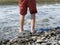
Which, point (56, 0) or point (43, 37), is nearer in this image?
point (43, 37)

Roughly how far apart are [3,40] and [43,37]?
1.15 m

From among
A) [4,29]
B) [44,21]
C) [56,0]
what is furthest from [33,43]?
[56,0]

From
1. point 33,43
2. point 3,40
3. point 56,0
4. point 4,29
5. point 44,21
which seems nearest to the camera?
point 33,43

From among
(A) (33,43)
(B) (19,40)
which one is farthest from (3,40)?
(A) (33,43)

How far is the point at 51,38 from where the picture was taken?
6.90 m

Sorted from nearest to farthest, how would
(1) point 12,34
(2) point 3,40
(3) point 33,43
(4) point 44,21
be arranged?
(3) point 33,43 → (2) point 3,40 → (1) point 12,34 → (4) point 44,21

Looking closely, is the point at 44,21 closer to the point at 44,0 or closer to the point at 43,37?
the point at 43,37

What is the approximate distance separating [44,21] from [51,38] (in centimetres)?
357

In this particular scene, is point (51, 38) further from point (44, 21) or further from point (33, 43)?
point (44, 21)

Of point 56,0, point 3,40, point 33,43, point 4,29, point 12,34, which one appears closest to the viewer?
point 33,43

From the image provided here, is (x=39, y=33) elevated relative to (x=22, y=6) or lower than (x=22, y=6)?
lower

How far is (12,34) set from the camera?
805 centimetres

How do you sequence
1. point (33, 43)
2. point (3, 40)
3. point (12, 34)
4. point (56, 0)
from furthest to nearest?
point (56, 0) < point (12, 34) < point (3, 40) < point (33, 43)

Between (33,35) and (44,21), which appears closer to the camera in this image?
(33,35)
